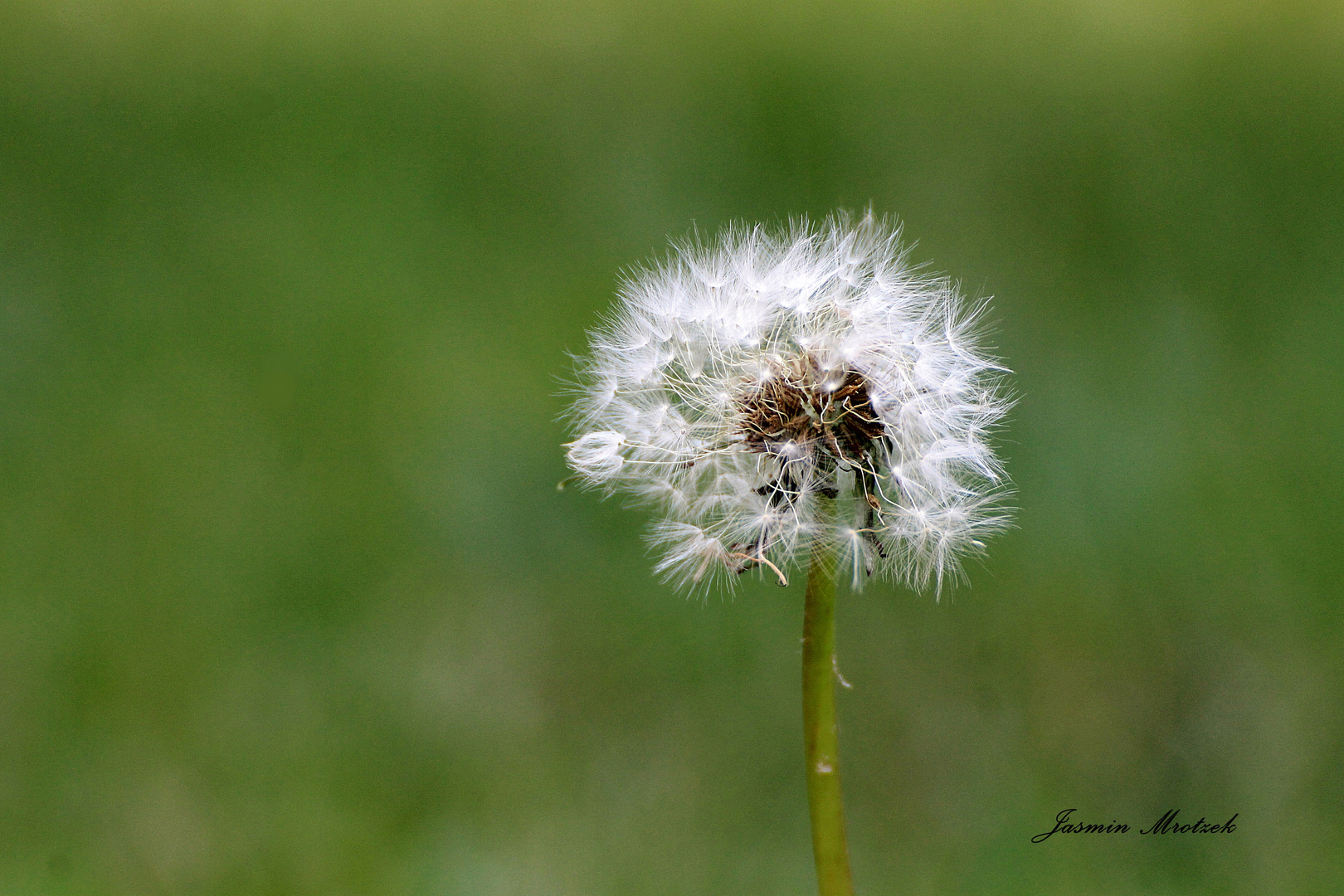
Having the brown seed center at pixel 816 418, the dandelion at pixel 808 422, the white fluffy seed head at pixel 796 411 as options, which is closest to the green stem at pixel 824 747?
the dandelion at pixel 808 422

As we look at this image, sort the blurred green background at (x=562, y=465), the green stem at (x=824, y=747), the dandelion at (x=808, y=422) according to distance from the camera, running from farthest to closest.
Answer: the blurred green background at (x=562, y=465)
the dandelion at (x=808, y=422)
the green stem at (x=824, y=747)

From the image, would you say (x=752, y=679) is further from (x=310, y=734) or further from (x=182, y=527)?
(x=182, y=527)

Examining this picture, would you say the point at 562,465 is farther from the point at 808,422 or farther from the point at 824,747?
the point at 824,747

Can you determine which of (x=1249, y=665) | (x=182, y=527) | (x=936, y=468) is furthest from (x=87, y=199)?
(x=1249, y=665)

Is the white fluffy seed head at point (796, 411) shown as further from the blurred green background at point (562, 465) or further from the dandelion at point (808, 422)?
the blurred green background at point (562, 465)

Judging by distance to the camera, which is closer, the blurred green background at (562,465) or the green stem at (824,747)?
the green stem at (824,747)

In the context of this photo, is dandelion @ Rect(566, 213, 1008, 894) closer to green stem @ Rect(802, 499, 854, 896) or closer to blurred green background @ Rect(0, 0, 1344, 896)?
green stem @ Rect(802, 499, 854, 896)

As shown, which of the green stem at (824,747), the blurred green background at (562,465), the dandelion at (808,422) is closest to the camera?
the green stem at (824,747)
